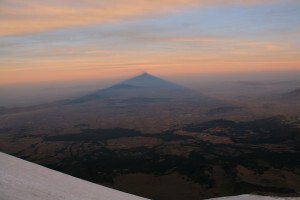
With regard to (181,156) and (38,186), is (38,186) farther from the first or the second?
(181,156)

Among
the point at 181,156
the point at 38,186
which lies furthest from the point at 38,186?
the point at 181,156

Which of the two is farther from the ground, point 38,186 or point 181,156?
point 38,186

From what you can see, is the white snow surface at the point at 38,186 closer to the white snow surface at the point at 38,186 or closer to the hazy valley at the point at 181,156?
the white snow surface at the point at 38,186

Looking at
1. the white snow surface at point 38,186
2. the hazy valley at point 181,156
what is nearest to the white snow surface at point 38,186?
the white snow surface at point 38,186

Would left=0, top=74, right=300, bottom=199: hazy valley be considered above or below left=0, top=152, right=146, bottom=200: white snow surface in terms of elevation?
below

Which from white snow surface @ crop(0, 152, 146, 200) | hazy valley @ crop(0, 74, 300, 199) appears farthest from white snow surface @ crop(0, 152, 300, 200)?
hazy valley @ crop(0, 74, 300, 199)

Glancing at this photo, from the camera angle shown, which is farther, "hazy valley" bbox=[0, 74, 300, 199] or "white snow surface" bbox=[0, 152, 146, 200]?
"hazy valley" bbox=[0, 74, 300, 199]

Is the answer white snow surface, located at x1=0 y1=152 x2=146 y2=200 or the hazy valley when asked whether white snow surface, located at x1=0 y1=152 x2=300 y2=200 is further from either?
the hazy valley

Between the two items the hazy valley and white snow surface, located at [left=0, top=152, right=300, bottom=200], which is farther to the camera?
the hazy valley

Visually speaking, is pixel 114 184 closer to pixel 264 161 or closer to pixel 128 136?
pixel 264 161
